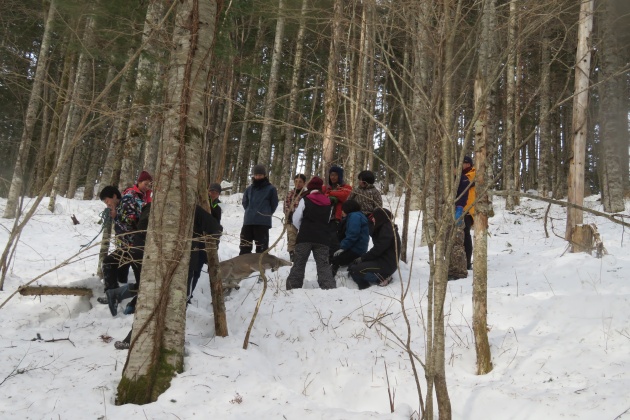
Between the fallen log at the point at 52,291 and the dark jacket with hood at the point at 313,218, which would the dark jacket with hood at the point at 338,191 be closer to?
the dark jacket with hood at the point at 313,218

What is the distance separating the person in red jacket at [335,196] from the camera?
282 inches

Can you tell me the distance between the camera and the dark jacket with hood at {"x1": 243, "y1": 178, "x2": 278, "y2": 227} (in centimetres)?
711

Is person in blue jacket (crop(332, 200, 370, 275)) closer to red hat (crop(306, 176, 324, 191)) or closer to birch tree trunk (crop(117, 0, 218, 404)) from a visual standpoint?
red hat (crop(306, 176, 324, 191))

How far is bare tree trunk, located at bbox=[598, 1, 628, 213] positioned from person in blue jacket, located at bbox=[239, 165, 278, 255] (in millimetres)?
9093

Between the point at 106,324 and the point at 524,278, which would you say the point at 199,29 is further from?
the point at 524,278

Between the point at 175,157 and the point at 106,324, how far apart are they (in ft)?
7.43

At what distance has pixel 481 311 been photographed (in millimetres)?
3869

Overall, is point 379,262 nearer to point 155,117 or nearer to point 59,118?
point 155,117

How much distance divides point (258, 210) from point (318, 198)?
1.40 meters

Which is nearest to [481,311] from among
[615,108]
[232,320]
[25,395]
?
[232,320]

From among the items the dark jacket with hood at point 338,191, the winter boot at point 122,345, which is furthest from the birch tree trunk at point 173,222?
the dark jacket with hood at point 338,191

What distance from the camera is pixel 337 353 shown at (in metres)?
4.50

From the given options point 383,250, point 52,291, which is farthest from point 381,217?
point 52,291

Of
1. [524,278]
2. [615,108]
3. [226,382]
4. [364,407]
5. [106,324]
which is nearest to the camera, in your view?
[226,382]
